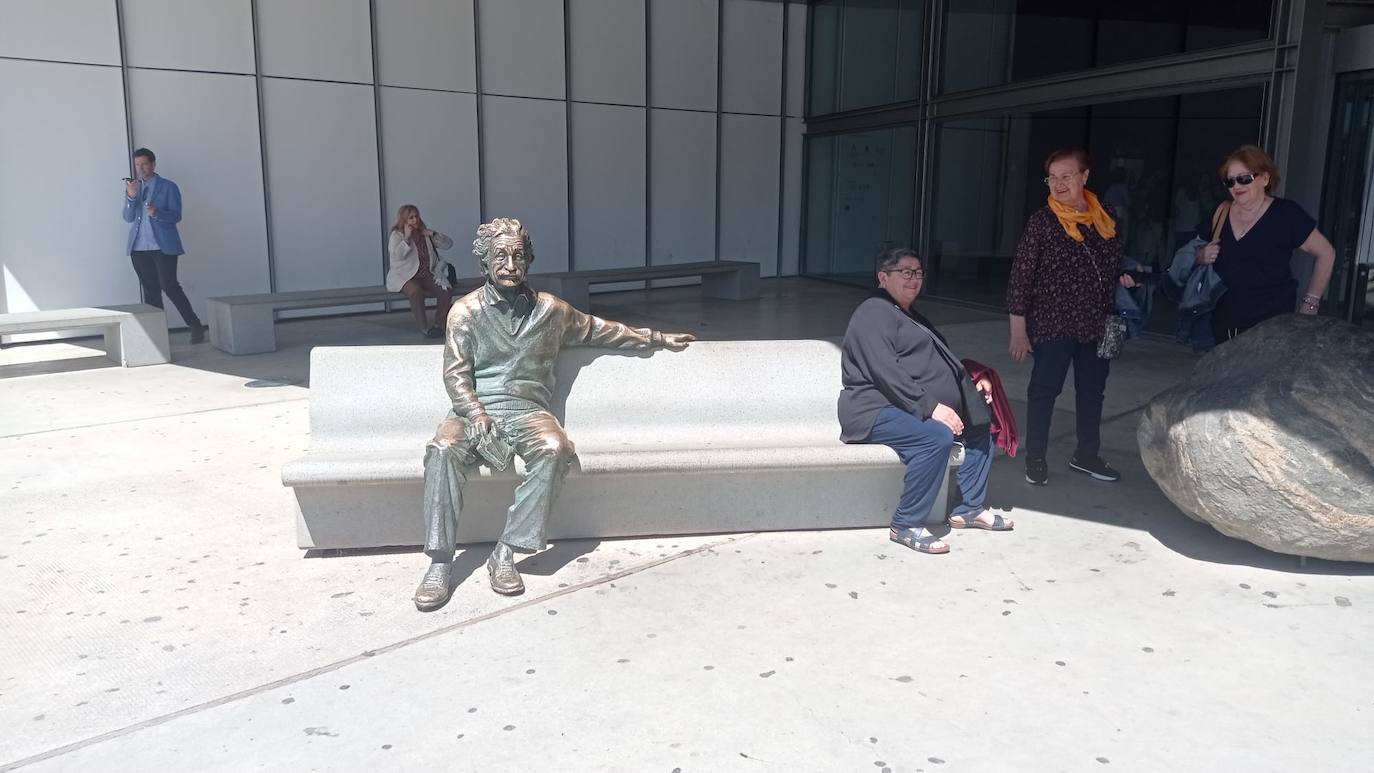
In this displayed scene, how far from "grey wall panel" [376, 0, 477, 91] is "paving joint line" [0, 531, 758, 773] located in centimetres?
949

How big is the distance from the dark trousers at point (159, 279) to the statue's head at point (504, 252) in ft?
22.9

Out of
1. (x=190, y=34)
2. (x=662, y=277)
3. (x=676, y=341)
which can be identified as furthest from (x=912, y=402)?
(x=190, y=34)

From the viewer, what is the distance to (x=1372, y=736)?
2.95 meters

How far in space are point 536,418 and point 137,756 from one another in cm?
191

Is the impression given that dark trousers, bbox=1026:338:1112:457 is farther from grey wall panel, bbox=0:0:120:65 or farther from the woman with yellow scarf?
grey wall panel, bbox=0:0:120:65

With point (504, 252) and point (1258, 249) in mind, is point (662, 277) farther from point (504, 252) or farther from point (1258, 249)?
point (504, 252)

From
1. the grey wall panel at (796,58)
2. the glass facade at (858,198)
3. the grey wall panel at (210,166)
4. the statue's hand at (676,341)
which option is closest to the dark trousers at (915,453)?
the statue's hand at (676,341)

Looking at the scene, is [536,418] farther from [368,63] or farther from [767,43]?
[767,43]

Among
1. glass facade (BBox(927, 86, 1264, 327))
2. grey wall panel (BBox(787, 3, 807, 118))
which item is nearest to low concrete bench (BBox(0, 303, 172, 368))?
glass facade (BBox(927, 86, 1264, 327))

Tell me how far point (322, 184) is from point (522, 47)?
3221mm

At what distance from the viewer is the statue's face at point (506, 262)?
13.7 ft

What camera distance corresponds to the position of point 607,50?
551 inches

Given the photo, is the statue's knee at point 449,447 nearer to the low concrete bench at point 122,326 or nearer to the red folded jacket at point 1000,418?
the red folded jacket at point 1000,418

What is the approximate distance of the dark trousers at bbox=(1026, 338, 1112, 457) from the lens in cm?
527
